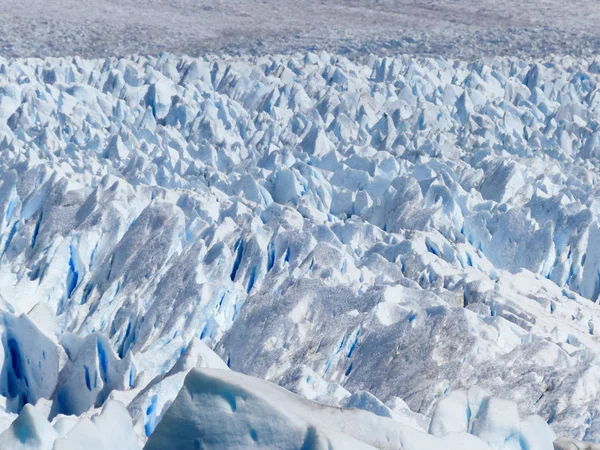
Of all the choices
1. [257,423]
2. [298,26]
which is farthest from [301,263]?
[298,26]

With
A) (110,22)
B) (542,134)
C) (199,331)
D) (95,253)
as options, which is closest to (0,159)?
Answer: (95,253)

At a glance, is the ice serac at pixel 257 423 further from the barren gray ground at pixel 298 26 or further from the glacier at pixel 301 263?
the barren gray ground at pixel 298 26

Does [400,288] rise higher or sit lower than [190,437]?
lower

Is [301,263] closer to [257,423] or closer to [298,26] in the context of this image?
[257,423]

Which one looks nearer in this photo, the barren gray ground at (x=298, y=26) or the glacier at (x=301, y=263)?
the glacier at (x=301, y=263)

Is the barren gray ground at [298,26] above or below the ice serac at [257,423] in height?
below

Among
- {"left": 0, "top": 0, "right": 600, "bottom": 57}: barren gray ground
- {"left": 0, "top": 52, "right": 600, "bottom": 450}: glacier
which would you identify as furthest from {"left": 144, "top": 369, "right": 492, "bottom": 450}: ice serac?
{"left": 0, "top": 0, "right": 600, "bottom": 57}: barren gray ground

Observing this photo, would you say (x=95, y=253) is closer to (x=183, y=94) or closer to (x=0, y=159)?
(x=0, y=159)

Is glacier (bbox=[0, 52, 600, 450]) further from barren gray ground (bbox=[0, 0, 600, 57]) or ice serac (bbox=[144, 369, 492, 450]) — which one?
barren gray ground (bbox=[0, 0, 600, 57])

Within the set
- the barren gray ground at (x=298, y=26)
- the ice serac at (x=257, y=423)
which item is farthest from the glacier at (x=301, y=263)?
the barren gray ground at (x=298, y=26)
